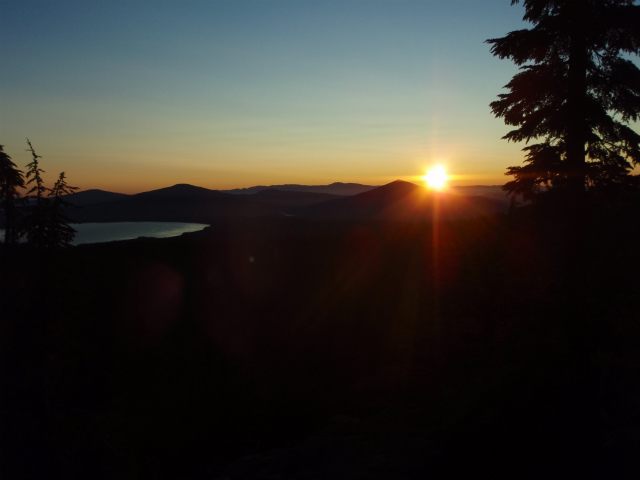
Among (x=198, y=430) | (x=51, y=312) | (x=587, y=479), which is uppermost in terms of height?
(x=51, y=312)

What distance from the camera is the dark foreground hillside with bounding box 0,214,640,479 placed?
855cm

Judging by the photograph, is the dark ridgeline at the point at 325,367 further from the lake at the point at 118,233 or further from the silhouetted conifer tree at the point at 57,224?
the lake at the point at 118,233

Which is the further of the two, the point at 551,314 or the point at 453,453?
the point at 551,314

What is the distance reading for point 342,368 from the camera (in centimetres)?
2173

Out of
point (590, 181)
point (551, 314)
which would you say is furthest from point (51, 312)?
point (590, 181)

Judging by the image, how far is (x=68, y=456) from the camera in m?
13.4

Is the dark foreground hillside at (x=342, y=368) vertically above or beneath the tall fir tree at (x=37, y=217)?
beneath

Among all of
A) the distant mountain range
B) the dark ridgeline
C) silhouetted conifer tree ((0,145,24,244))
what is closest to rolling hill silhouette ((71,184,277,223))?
the distant mountain range

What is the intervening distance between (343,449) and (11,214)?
2820cm

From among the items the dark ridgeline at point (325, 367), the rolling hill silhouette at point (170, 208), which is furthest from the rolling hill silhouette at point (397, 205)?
the dark ridgeline at point (325, 367)

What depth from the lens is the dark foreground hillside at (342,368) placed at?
28.0 ft

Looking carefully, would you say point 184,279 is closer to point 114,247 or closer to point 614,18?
point 114,247

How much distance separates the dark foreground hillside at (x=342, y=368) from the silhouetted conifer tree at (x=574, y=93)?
6.28 feet

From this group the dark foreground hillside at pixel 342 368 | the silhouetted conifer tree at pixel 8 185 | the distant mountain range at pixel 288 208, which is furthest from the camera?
the distant mountain range at pixel 288 208
